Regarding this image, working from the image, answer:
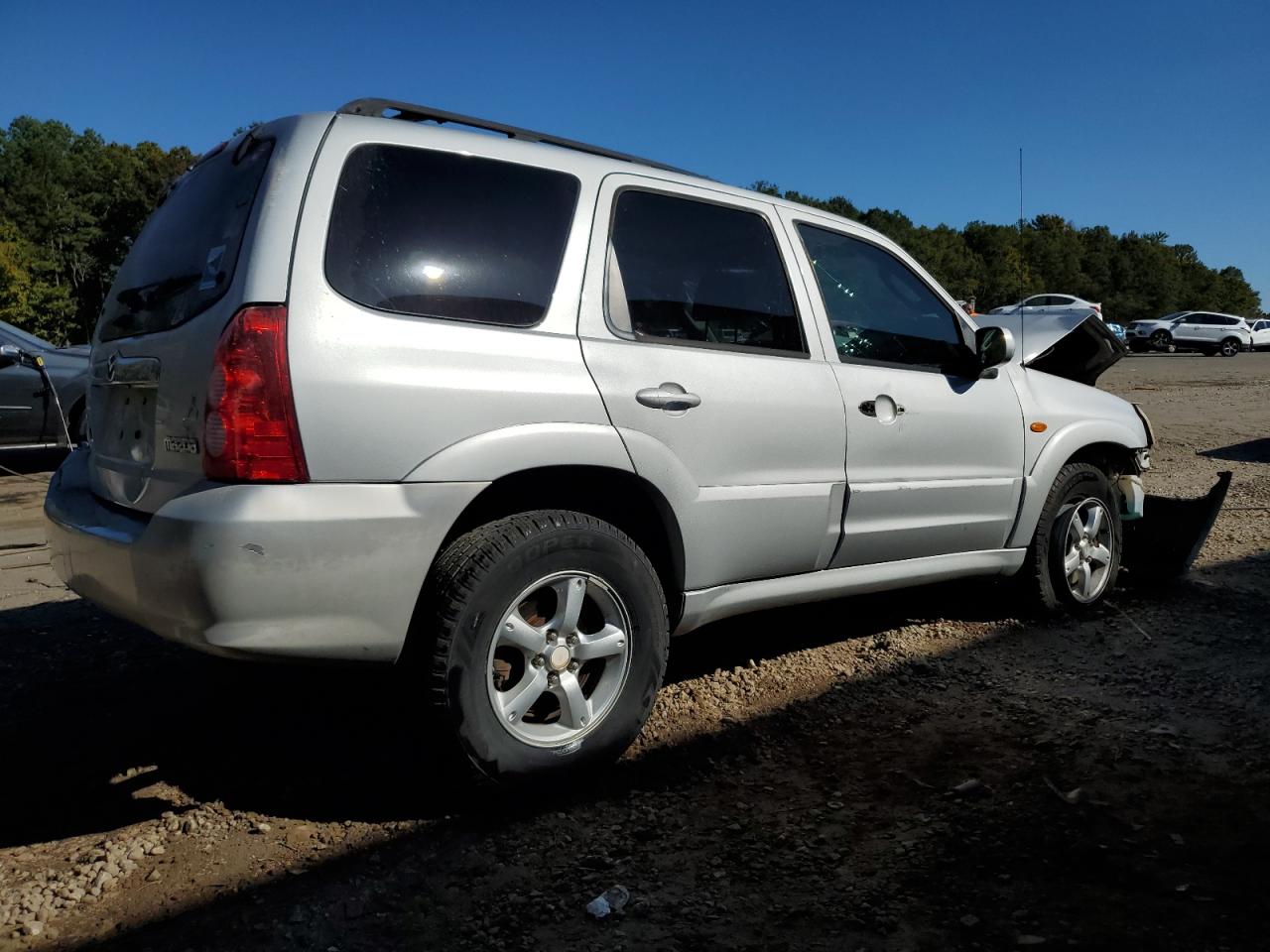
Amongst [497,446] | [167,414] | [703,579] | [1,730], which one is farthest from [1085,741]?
[1,730]

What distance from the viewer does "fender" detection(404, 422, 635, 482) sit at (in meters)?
2.56

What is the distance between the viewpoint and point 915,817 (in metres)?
2.75

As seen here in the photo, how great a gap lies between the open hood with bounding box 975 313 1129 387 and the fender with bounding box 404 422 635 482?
2.33 meters

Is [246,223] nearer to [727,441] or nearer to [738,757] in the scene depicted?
[727,441]

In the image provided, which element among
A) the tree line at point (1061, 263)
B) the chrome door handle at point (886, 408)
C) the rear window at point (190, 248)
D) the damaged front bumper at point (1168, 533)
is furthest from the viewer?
the tree line at point (1061, 263)

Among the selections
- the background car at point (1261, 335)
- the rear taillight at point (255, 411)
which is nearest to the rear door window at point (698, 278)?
the rear taillight at point (255, 411)

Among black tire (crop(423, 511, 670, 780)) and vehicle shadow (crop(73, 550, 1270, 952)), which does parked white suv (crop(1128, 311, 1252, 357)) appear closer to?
vehicle shadow (crop(73, 550, 1270, 952))

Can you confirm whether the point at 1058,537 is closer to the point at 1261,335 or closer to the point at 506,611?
the point at 506,611

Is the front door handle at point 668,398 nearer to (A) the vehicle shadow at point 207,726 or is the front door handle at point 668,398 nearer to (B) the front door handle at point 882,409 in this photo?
(B) the front door handle at point 882,409

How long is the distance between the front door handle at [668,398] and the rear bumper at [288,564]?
636 millimetres

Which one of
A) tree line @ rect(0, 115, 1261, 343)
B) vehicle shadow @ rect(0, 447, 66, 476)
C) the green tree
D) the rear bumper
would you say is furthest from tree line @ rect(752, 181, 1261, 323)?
the rear bumper

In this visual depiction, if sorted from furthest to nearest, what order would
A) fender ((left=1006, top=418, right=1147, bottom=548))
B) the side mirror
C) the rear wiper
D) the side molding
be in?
1. fender ((left=1006, top=418, right=1147, bottom=548))
2. the side mirror
3. the side molding
4. the rear wiper

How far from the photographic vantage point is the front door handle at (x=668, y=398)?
2986mm

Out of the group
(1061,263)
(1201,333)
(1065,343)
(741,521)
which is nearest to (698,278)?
(741,521)
